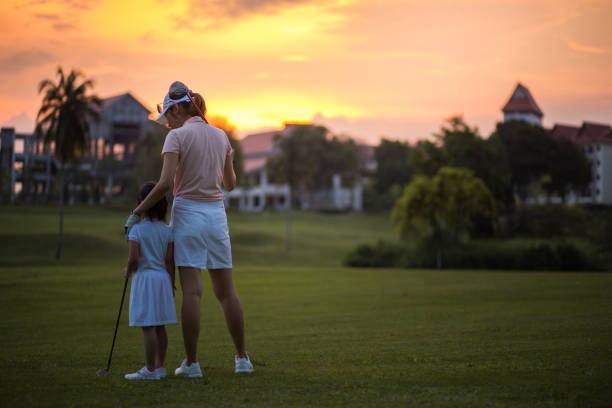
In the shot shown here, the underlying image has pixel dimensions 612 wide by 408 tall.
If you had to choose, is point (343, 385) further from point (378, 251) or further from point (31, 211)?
point (31, 211)

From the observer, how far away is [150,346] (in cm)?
593

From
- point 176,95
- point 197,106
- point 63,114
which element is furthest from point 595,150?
point 176,95

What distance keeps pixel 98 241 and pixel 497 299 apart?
3706cm

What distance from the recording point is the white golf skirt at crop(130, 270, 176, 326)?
5934mm

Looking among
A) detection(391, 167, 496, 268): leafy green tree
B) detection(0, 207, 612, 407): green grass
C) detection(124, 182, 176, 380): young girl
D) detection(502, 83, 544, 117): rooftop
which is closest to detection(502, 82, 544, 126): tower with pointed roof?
detection(502, 83, 544, 117): rooftop

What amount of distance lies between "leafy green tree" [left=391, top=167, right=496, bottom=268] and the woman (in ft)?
120

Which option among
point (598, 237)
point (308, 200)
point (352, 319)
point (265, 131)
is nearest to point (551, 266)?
point (598, 237)

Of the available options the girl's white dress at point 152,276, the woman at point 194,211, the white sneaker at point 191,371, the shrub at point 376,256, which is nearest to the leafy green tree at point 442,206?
the shrub at point 376,256

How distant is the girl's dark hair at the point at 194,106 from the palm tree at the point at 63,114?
130 feet

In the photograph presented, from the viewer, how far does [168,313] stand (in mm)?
6008

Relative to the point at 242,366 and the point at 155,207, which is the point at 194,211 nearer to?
the point at 155,207

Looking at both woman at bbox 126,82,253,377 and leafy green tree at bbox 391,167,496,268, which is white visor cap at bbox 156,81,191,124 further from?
leafy green tree at bbox 391,167,496,268

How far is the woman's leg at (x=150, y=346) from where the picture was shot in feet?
19.3

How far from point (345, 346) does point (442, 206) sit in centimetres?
3493
